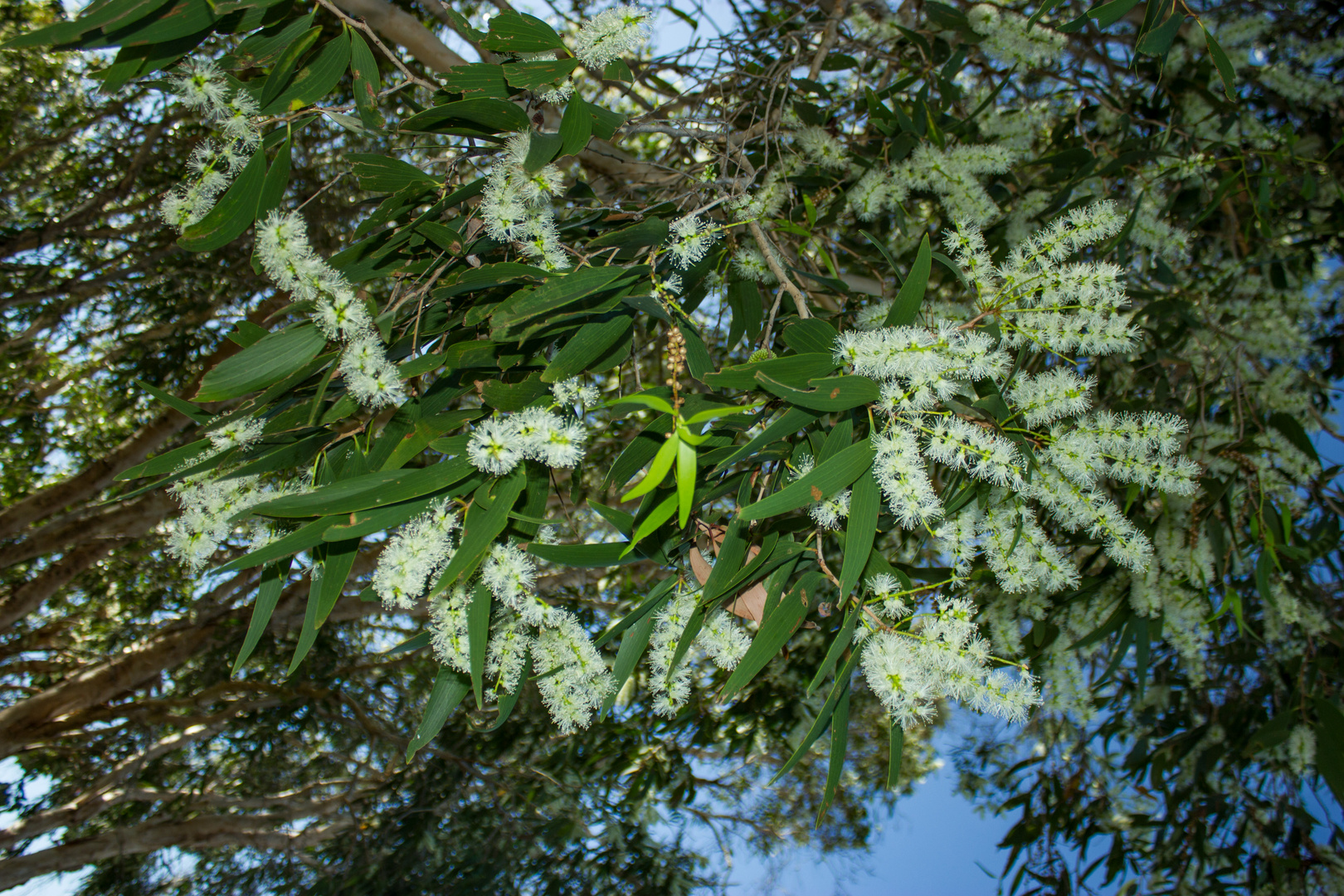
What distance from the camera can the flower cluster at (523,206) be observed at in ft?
2.93

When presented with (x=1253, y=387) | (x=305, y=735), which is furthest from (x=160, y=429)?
(x=1253, y=387)

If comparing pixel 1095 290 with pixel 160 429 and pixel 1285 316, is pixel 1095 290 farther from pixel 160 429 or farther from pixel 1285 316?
pixel 160 429

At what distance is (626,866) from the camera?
8.13 feet

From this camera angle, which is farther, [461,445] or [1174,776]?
[1174,776]

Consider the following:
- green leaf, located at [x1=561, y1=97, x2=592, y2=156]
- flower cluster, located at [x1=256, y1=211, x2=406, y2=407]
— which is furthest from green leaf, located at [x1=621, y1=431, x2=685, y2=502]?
green leaf, located at [x1=561, y1=97, x2=592, y2=156]

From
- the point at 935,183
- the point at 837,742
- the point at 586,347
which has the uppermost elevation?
the point at 935,183

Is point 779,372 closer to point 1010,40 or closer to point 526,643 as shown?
point 526,643

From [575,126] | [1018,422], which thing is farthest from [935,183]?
[575,126]

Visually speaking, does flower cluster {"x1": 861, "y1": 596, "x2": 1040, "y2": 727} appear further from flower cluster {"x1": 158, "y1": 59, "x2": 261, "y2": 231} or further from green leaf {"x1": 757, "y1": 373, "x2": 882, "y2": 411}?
flower cluster {"x1": 158, "y1": 59, "x2": 261, "y2": 231}

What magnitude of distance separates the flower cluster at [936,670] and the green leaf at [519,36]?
0.82 metres

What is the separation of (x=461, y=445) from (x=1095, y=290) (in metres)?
0.82

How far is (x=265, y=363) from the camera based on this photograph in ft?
2.76

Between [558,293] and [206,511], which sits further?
[206,511]

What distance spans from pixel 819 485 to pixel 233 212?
77cm
